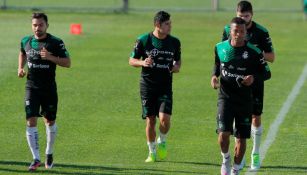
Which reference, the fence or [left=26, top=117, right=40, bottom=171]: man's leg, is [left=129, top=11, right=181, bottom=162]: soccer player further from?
the fence

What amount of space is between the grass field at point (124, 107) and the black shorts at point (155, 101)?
2.52ft

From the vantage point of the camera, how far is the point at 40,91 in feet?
47.4

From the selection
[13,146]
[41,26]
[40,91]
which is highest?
[41,26]

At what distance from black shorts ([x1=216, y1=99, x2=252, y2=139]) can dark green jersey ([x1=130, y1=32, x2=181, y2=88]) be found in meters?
1.85

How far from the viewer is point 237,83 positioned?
13352mm

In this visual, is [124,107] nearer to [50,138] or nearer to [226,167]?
[50,138]

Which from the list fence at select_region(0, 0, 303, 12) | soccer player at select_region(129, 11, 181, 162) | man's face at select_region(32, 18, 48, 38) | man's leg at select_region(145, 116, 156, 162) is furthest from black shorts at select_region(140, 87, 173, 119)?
fence at select_region(0, 0, 303, 12)

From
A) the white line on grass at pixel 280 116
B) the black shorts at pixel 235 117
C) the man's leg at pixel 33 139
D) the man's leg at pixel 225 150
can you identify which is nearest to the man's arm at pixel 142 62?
the black shorts at pixel 235 117

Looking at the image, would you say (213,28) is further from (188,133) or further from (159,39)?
(159,39)

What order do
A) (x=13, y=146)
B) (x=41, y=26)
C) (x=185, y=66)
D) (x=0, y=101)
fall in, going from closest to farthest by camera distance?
1. (x=41, y=26)
2. (x=13, y=146)
3. (x=0, y=101)
4. (x=185, y=66)

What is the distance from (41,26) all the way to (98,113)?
16.7ft

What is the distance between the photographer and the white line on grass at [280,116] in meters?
16.3

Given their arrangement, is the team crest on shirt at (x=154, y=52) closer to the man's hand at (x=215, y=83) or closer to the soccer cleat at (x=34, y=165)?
the man's hand at (x=215, y=83)

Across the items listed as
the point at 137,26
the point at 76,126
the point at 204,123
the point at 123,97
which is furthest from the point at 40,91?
the point at 137,26
